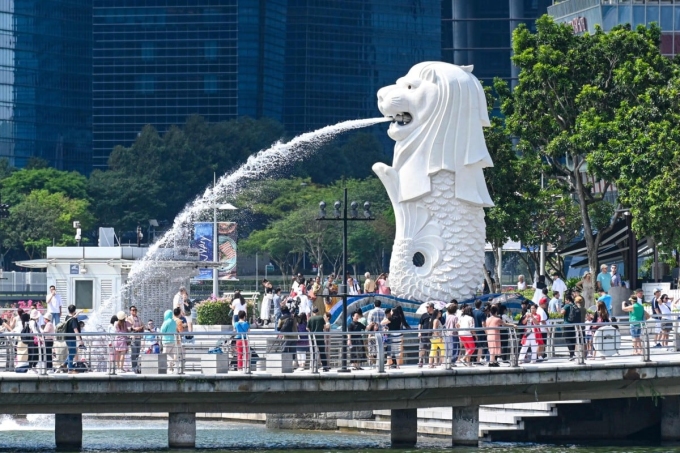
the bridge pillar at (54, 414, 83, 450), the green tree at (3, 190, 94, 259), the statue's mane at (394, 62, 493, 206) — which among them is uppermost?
the green tree at (3, 190, 94, 259)

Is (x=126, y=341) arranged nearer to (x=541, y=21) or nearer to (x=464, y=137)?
(x=464, y=137)

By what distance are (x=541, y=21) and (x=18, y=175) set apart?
236ft

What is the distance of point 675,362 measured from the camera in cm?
3547

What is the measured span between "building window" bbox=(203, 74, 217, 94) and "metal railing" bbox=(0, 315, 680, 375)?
120873mm

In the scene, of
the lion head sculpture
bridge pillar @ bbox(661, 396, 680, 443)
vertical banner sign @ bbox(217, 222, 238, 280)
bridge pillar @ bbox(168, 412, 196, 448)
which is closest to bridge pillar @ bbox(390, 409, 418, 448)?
bridge pillar @ bbox(168, 412, 196, 448)

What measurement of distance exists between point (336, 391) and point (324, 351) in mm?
1508

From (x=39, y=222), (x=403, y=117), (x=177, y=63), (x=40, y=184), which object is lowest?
(x=403, y=117)

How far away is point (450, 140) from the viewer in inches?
1811

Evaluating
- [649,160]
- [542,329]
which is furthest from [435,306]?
[649,160]

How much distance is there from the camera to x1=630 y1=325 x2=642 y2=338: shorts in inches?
1426

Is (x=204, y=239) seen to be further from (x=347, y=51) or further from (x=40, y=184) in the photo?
(x=347, y=51)

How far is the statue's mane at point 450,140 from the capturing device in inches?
1806

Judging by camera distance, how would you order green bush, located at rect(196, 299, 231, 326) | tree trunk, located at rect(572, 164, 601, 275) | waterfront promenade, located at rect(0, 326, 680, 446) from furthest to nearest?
tree trunk, located at rect(572, 164, 601, 275), green bush, located at rect(196, 299, 231, 326), waterfront promenade, located at rect(0, 326, 680, 446)

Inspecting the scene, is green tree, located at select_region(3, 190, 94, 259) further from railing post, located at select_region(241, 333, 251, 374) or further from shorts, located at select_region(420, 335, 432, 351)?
railing post, located at select_region(241, 333, 251, 374)
